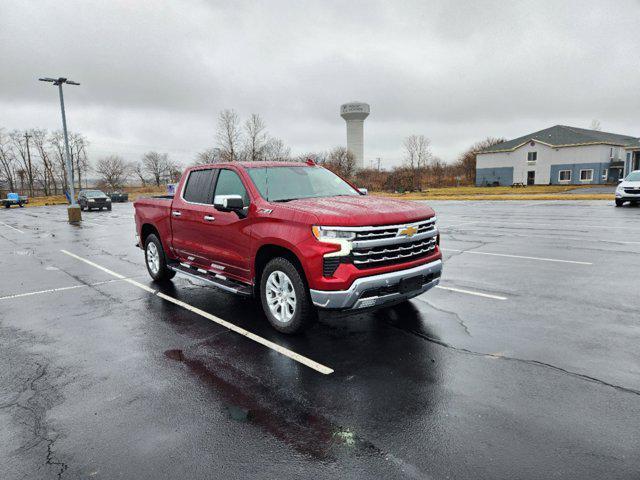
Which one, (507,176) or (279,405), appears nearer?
(279,405)

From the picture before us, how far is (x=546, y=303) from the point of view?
6051 millimetres

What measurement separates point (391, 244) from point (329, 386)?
5.44ft

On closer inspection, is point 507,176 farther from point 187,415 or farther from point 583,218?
point 187,415

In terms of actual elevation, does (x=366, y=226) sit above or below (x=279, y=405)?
above

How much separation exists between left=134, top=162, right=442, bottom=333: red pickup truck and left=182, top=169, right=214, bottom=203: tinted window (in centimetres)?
2

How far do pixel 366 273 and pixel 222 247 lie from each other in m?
2.31

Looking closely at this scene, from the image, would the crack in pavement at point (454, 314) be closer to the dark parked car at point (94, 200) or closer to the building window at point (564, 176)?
the dark parked car at point (94, 200)

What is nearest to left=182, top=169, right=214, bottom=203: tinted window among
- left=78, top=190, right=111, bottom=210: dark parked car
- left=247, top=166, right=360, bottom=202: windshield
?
left=247, top=166, right=360, bottom=202: windshield

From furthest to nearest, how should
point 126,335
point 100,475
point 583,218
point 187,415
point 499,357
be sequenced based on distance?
point 583,218
point 126,335
point 499,357
point 187,415
point 100,475

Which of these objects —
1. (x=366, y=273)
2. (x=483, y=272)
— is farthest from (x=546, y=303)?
(x=366, y=273)

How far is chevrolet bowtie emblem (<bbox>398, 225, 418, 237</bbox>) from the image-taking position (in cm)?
470

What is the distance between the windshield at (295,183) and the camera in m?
5.52

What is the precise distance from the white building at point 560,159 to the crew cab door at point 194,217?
2311 inches

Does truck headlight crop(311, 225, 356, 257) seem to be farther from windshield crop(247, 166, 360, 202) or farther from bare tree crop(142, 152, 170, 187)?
bare tree crop(142, 152, 170, 187)
